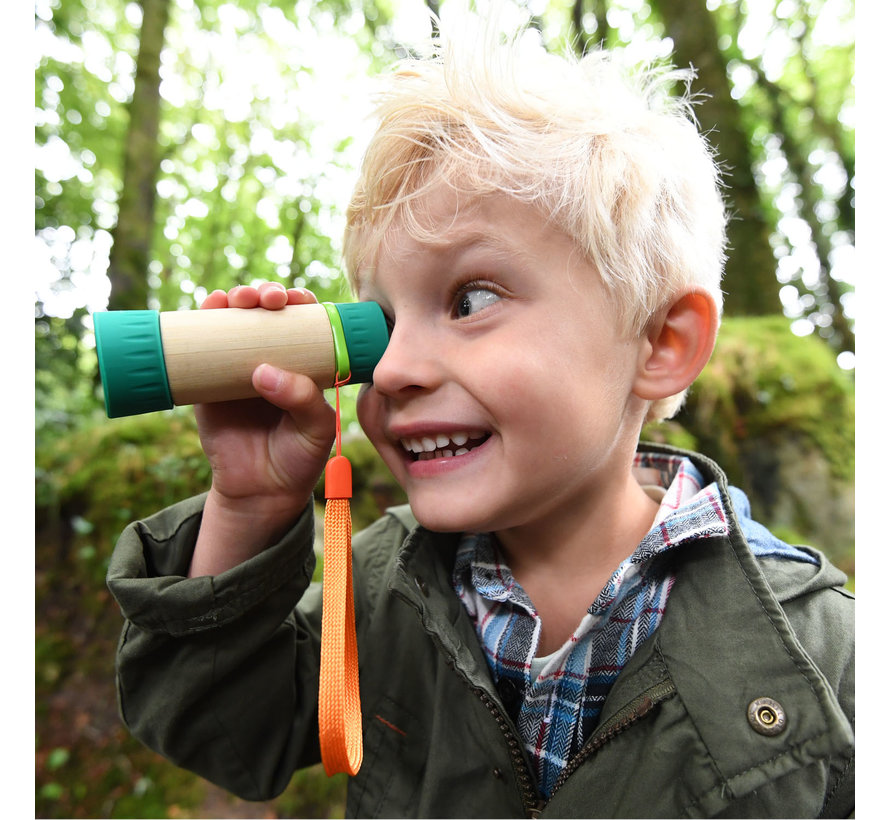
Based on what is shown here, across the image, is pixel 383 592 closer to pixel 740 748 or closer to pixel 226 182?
pixel 740 748

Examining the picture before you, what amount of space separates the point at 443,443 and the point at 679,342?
0.60 meters

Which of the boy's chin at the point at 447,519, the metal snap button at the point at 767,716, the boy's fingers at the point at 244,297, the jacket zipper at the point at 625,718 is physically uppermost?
the boy's fingers at the point at 244,297

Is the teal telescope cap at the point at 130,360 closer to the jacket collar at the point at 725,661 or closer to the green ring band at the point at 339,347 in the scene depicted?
the green ring band at the point at 339,347

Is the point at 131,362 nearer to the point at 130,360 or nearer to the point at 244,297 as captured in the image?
the point at 130,360

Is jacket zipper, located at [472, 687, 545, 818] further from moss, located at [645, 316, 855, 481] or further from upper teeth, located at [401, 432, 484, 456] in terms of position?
moss, located at [645, 316, 855, 481]

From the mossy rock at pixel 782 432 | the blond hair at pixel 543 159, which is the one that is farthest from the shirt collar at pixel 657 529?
the mossy rock at pixel 782 432

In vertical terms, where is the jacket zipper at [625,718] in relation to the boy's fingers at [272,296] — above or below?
below

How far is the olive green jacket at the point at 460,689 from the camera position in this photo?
3.51 ft

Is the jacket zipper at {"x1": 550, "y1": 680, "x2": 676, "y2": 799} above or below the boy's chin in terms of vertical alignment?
below

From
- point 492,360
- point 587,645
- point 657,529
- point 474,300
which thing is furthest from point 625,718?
point 474,300

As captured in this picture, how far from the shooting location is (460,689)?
142 cm

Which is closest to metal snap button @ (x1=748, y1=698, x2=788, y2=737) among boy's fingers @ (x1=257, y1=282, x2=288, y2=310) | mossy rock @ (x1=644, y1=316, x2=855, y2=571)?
boy's fingers @ (x1=257, y1=282, x2=288, y2=310)

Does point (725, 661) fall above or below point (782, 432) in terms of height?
above

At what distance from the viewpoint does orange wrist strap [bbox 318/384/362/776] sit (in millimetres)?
1023
